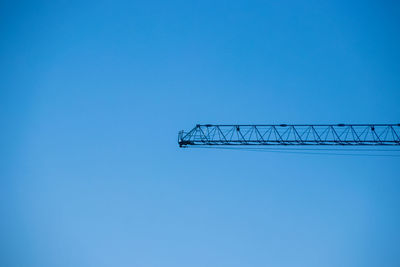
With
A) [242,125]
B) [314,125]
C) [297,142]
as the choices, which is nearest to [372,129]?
[314,125]

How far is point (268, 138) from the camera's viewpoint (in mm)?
25750

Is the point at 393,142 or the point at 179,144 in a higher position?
the point at 393,142

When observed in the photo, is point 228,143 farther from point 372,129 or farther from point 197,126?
point 372,129

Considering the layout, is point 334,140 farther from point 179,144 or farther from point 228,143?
point 179,144

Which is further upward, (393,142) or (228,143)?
(393,142)

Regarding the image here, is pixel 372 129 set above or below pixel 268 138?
above

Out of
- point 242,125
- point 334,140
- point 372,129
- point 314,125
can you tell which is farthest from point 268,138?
point 372,129

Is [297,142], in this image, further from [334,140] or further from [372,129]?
[372,129]

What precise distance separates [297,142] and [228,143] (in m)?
6.79

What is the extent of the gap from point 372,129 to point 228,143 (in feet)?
47.2

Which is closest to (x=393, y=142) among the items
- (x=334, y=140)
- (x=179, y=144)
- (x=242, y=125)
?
(x=334, y=140)

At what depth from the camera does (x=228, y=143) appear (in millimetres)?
26094

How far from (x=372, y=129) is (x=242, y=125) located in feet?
42.4

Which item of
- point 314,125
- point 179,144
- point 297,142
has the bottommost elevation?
point 179,144
